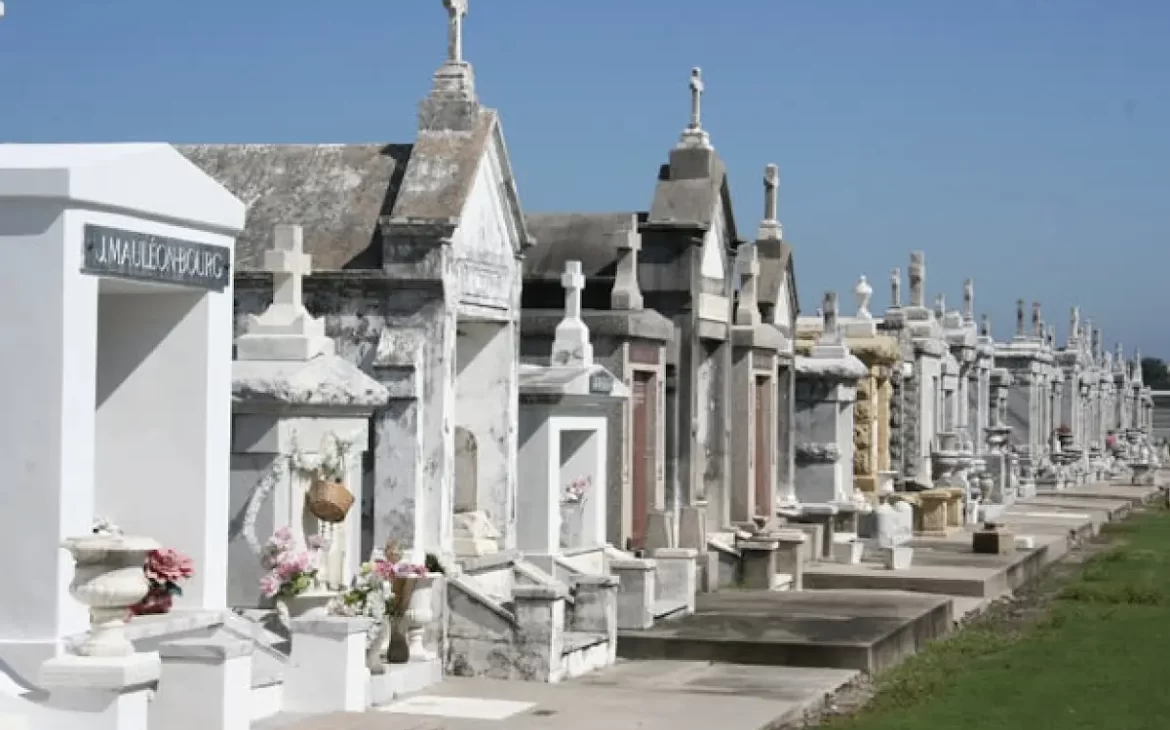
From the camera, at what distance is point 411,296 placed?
16.2 meters

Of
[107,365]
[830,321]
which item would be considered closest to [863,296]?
[830,321]

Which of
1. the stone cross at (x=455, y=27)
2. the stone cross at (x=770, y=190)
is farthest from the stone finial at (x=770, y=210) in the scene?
the stone cross at (x=455, y=27)

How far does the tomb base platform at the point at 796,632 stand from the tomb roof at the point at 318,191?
153 inches

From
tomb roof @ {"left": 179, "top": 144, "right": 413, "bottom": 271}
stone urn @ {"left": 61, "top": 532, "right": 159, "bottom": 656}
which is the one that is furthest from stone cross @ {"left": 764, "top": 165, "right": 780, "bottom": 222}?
stone urn @ {"left": 61, "top": 532, "right": 159, "bottom": 656}

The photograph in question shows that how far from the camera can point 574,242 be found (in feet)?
74.6

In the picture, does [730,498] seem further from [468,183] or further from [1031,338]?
[1031,338]

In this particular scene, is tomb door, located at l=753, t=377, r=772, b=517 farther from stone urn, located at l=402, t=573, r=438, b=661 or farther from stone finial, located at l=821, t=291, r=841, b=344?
stone urn, located at l=402, t=573, r=438, b=661

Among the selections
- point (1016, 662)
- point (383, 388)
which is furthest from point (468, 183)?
point (1016, 662)

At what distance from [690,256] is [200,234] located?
12914mm

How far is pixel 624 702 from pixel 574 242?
28.0 feet

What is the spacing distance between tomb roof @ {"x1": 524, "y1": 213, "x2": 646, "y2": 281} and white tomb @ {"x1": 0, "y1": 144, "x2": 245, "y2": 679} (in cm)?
1156

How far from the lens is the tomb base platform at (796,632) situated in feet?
57.7

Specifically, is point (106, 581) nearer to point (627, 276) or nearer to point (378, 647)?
point (378, 647)

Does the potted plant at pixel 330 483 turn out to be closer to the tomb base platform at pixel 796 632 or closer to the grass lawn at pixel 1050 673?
the grass lawn at pixel 1050 673
